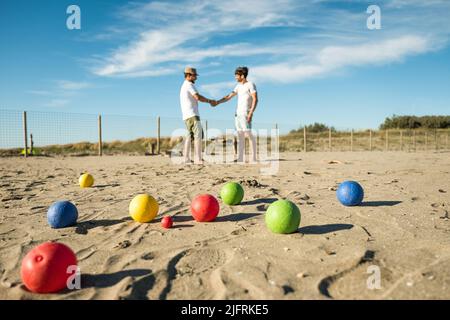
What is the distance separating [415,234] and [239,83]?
21.9 ft

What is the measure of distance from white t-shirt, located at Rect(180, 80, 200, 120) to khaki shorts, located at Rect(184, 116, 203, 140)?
104 mm

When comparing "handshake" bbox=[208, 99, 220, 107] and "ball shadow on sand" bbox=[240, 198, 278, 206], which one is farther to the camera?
"handshake" bbox=[208, 99, 220, 107]

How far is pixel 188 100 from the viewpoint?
28.3 ft

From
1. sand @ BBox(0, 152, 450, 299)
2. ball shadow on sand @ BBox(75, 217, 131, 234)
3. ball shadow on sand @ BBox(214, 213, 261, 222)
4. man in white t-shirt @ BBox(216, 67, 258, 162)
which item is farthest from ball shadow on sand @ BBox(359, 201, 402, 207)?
man in white t-shirt @ BBox(216, 67, 258, 162)

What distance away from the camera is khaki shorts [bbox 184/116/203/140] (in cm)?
860

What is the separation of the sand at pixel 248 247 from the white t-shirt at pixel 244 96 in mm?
3858

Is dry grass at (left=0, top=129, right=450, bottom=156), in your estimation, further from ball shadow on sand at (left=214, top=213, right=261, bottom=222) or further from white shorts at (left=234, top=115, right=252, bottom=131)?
ball shadow on sand at (left=214, top=213, right=261, bottom=222)

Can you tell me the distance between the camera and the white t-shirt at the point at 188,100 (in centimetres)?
859

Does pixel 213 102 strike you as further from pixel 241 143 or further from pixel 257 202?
pixel 257 202

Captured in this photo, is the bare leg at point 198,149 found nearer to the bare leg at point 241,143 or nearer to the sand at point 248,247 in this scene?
the bare leg at point 241,143

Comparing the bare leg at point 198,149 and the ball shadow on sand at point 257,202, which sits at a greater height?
the bare leg at point 198,149

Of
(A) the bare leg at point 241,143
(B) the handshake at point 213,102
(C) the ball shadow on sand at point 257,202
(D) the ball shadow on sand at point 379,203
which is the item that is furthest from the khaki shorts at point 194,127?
(D) the ball shadow on sand at point 379,203
